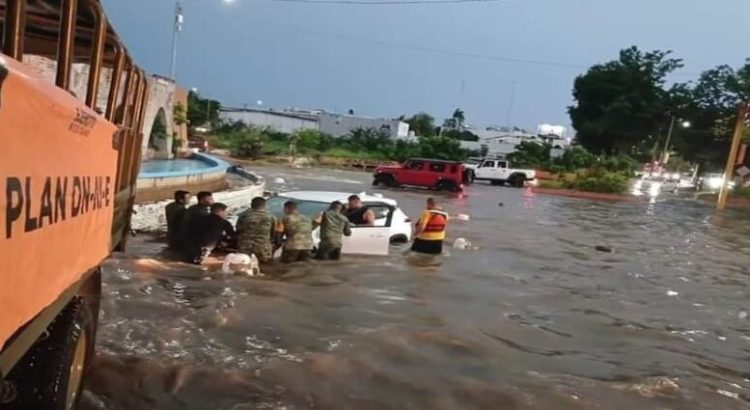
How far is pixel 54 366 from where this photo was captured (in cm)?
365

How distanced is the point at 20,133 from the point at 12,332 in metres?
0.63

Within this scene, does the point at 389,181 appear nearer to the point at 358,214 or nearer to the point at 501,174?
the point at 501,174

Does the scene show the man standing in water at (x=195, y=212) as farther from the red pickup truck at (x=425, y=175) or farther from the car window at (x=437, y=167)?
the car window at (x=437, y=167)

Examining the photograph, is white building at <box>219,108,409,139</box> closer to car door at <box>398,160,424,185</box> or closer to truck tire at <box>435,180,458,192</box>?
car door at <box>398,160,424,185</box>

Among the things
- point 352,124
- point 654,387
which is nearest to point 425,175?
point 654,387

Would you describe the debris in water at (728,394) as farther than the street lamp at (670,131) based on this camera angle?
No

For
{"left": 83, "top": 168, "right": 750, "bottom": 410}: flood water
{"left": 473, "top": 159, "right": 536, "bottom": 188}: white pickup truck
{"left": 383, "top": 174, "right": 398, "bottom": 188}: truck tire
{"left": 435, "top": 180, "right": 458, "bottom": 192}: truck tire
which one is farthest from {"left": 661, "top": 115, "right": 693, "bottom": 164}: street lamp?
{"left": 83, "top": 168, "right": 750, "bottom": 410}: flood water

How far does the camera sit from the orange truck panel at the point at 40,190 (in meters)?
2.09

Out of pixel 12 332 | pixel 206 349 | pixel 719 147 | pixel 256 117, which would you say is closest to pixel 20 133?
pixel 12 332

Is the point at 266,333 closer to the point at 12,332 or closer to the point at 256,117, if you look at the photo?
the point at 12,332

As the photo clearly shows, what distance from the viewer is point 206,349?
6938 millimetres

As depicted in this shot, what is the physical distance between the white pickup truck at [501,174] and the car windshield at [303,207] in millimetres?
36031

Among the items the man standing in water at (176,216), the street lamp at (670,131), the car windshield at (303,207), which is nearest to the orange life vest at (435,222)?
the car windshield at (303,207)

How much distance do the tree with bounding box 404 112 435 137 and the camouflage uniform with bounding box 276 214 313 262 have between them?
3353 inches
